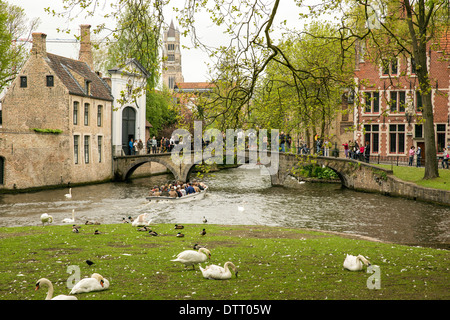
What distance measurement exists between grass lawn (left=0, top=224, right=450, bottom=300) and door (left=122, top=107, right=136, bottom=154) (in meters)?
31.9

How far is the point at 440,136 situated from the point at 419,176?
458 inches

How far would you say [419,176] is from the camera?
29.4 m

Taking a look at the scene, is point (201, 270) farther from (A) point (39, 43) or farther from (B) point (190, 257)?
(A) point (39, 43)

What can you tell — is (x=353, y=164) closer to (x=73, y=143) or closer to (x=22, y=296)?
(x=73, y=143)

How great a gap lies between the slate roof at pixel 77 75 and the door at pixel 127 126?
2.75 m

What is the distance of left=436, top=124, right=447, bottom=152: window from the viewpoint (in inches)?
Result: 1521

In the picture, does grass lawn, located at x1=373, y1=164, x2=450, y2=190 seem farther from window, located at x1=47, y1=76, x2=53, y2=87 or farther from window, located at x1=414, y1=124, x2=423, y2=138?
window, located at x1=47, y1=76, x2=53, y2=87

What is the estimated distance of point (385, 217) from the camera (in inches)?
907

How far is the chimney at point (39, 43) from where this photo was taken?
3666cm

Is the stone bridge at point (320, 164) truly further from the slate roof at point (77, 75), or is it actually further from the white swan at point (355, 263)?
the white swan at point (355, 263)

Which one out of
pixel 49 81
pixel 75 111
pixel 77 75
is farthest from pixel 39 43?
pixel 75 111

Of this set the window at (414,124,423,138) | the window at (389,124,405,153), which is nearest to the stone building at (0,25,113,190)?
the window at (389,124,405,153)
